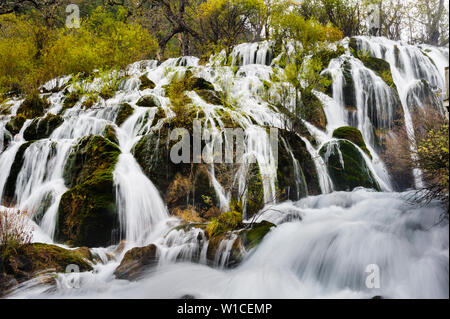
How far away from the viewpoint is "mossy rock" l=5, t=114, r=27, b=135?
1139 cm

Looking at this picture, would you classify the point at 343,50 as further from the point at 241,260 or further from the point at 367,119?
the point at 241,260

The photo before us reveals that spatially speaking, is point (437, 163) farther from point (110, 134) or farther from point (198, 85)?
point (198, 85)

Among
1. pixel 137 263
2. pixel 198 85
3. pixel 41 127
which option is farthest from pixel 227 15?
pixel 137 263

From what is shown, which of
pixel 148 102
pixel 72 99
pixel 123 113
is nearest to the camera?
pixel 123 113

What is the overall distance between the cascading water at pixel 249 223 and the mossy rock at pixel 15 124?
313 mm

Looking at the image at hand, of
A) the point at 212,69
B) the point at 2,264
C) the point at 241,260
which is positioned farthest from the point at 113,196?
the point at 212,69

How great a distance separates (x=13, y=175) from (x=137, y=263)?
5.70 m

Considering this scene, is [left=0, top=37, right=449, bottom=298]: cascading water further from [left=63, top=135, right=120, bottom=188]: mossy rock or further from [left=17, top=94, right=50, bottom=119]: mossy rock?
[left=17, top=94, right=50, bottom=119]: mossy rock

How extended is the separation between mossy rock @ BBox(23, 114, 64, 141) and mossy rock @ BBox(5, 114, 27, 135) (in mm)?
643

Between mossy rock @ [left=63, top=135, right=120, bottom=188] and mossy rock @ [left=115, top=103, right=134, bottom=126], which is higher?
mossy rock @ [left=115, top=103, right=134, bottom=126]

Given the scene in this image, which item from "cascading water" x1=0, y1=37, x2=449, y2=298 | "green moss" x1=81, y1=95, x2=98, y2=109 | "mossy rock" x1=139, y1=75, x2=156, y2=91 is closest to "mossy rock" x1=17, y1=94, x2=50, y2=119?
"cascading water" x1=0, y1=37, x2=449, y2=298

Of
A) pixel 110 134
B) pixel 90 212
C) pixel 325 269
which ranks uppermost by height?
pixel 110 134

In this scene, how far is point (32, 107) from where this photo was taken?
12.9 meters

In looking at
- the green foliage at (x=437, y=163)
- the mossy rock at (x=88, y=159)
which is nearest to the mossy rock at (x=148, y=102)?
the mossy rock at (x=88, y=159)
